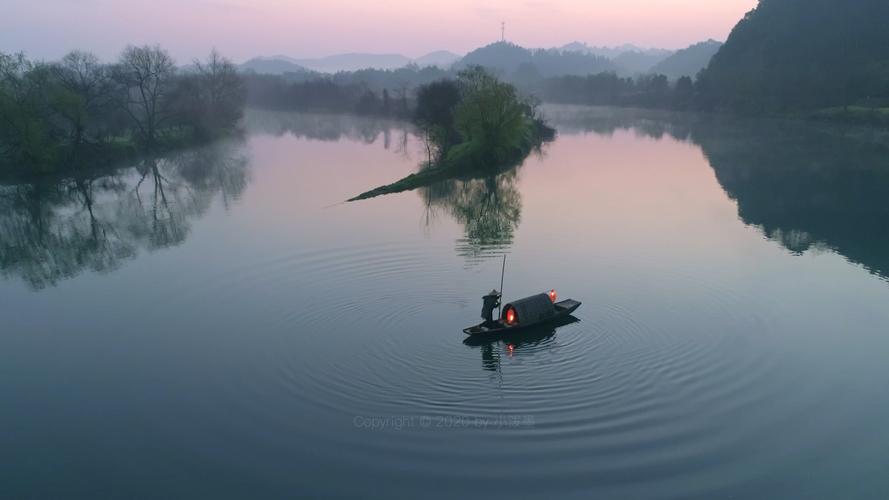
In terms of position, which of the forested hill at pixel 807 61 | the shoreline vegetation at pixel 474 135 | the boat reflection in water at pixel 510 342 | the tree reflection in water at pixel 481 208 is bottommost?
the boat reflection in water at pixel 510 342

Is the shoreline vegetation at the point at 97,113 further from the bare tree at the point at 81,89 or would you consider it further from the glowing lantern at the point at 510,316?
the glowing lantern at the point at 510,316

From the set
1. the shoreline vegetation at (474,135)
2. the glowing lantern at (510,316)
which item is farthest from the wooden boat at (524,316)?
the shoreline vegetation at (474,135)

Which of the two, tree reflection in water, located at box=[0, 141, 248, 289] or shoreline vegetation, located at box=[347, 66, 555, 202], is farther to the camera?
shoreline vegetation, located at box=[347, 66, 555, 202]

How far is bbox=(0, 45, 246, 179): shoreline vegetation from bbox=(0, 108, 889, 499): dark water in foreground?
59.3ft

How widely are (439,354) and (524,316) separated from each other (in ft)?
12.7

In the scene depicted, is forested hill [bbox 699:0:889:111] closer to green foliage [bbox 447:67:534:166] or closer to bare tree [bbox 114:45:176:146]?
green foliage [bbox 447:67:534:166]

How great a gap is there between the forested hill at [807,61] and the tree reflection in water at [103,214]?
10954cm

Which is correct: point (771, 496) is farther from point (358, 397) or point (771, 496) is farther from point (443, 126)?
point (443, 126)

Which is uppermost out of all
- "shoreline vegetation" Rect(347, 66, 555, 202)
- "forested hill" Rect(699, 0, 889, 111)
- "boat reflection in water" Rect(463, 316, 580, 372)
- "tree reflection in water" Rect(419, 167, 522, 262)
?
"forested hill" Rect(699, 0, 889, 111)

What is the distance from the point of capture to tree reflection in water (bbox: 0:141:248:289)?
34688 millimetres

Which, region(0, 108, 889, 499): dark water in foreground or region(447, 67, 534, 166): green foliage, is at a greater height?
region(447, 67, 534, 166): green foliage

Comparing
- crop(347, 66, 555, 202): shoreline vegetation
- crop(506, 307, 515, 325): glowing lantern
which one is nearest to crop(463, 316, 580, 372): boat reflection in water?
crop(506, 307, 515, 325): glowing lantern

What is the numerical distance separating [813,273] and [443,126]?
51452 mm

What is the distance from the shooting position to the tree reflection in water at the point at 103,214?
34.7 meters
